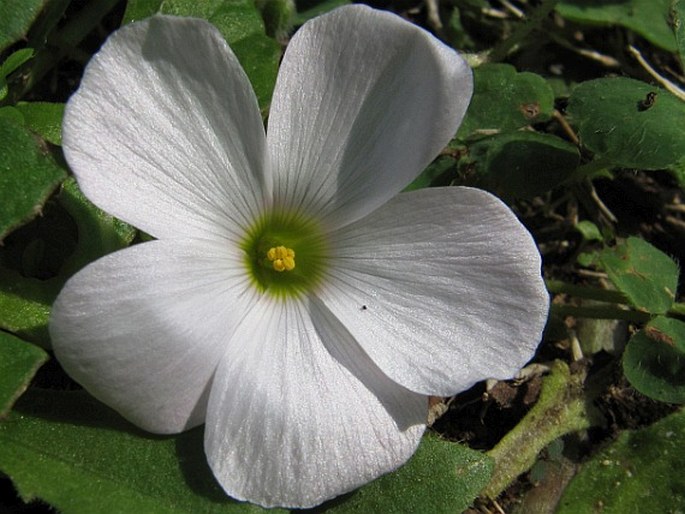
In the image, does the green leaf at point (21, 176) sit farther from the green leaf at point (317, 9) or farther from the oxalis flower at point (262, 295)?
the green leaf at point (317, 9)

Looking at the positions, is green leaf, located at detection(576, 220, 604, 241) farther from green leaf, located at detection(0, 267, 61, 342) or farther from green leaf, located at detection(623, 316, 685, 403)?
green leaf, located at detection(0, 267, 61, 342)

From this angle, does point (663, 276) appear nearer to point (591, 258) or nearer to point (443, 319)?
point (591, 258)

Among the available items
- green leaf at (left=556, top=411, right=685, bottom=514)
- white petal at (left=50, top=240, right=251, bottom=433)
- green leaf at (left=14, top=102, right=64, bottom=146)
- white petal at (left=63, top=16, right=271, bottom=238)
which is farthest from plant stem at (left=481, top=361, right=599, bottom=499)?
green leaf at (left=14, top=102, right=64, bottom=146)

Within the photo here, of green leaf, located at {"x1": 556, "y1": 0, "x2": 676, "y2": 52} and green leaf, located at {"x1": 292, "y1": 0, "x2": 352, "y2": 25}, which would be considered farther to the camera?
green leaf, located at {"x1": 556, "y1": 0, "x2": 676, "y2": 52}

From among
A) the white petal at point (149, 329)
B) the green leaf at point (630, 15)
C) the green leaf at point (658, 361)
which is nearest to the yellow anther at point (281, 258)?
the white petal at point (149, 329)

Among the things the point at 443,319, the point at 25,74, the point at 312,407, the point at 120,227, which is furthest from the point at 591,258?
the point at 25,74

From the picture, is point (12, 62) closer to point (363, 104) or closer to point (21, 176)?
point (21, 176)

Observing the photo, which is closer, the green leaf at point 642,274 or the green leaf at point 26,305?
the green leaf at point 26,305
